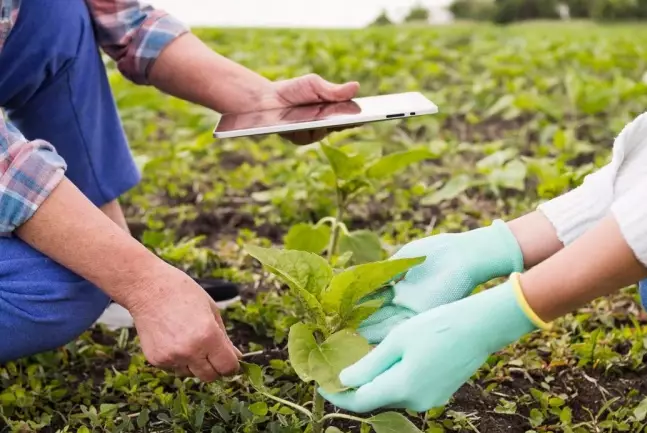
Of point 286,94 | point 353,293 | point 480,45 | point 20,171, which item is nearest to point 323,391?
point 353,293

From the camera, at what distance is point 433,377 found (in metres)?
1.15

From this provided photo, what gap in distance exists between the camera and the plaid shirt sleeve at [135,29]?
180 centimetres

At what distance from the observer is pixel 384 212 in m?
2.33

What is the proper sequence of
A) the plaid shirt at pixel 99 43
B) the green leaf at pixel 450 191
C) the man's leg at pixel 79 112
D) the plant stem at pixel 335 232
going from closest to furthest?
the plaid shirt at pixel 99 43 < the man's leg at pixel 79 112 < the plant stem at pixel 335 232 < the green leaf at pixel 450 191

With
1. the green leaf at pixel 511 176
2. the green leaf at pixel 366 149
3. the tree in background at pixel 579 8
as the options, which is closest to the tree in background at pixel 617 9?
the tree in background at pixel 579 8

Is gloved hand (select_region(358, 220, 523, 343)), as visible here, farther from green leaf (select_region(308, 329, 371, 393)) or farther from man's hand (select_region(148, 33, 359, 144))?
man's hand (select_region(148, 33, 359, 144))

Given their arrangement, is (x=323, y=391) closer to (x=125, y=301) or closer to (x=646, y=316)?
(x=125, y=301)

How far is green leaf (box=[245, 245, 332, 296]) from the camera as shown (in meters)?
1.26

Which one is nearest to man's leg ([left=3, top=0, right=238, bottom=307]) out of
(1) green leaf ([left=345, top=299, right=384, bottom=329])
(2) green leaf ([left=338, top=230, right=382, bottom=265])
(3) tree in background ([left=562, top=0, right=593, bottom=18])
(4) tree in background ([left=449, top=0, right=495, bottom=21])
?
(2) green leaf ([left=338, top=230, right=382, bottom=265])

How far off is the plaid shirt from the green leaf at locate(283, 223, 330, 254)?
427 millimetres

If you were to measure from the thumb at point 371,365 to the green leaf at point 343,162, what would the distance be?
0.70 m

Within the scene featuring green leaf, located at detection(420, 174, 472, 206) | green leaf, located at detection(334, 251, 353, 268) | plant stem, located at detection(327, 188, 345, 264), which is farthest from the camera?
green leaf, located at detection(420, 174, 472, 206)

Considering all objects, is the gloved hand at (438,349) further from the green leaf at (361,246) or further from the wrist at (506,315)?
the green leaf at (361,246)

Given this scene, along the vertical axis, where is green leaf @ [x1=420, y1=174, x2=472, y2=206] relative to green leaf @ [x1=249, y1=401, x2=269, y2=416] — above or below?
below
